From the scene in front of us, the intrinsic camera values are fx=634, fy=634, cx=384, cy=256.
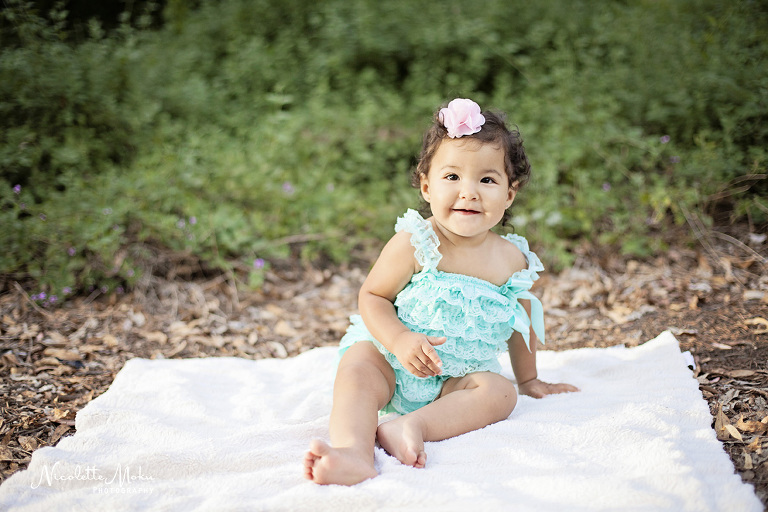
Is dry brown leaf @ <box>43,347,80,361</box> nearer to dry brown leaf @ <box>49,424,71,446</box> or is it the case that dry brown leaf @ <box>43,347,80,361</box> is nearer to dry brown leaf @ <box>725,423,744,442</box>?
dry brown leaf @ <box>49,424,71,446</box>

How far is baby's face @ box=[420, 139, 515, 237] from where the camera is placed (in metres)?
1.93

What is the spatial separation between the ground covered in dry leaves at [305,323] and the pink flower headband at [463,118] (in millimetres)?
1204

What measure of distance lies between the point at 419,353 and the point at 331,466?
0.40 metres

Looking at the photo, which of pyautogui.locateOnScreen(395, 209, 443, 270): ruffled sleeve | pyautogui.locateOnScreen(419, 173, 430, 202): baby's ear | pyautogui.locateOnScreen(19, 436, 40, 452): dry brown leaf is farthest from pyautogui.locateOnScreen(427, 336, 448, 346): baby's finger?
pyautogui.locateOnScreen(19, 436, 40, 452): dry brown leaf

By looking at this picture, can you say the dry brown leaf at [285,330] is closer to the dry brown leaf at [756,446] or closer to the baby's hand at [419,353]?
the baby's hand at [419,353]

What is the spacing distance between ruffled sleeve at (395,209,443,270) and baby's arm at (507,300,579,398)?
44cm

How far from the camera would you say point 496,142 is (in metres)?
1.96

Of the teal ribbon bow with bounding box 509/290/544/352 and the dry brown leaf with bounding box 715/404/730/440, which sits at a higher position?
the teal ribbon bow with bounding box 509/290/544/352

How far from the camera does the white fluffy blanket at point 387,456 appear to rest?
5.16 feet

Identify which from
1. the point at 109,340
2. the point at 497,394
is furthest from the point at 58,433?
the point at 497,394

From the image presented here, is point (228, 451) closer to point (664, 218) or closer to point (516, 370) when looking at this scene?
point (516, 370)

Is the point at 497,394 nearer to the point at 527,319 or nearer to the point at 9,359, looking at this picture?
the point at 527,319

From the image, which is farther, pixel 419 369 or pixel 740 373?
pixel 740 373

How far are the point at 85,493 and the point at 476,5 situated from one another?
493 cm
